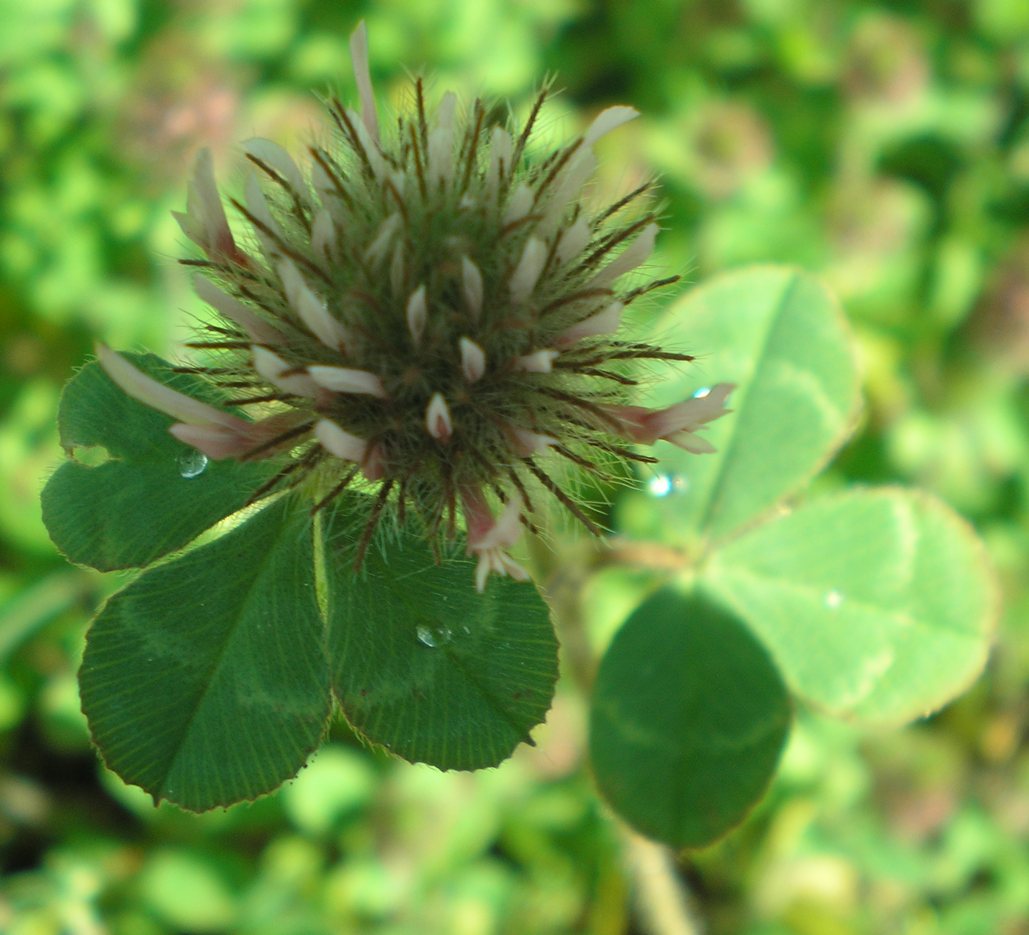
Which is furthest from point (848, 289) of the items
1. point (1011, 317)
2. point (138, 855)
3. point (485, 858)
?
point (138, 855)

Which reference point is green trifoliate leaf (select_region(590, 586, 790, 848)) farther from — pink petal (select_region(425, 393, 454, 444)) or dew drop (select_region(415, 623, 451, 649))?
pink petal (select_region(425, 393, 454, 444))

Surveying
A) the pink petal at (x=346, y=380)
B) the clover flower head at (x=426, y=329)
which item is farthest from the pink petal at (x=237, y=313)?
the pink petal at (x=346, y=380)

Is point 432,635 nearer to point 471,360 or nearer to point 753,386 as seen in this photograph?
point 471,360

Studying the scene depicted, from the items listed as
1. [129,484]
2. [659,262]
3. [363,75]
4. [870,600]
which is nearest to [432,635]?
[129,484]

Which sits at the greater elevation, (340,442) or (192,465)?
(340,442)

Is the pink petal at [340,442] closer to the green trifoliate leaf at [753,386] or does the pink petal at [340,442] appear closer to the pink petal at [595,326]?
the pink petal at [595,326]

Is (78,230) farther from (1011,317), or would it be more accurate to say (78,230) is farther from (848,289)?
(1011,317)
